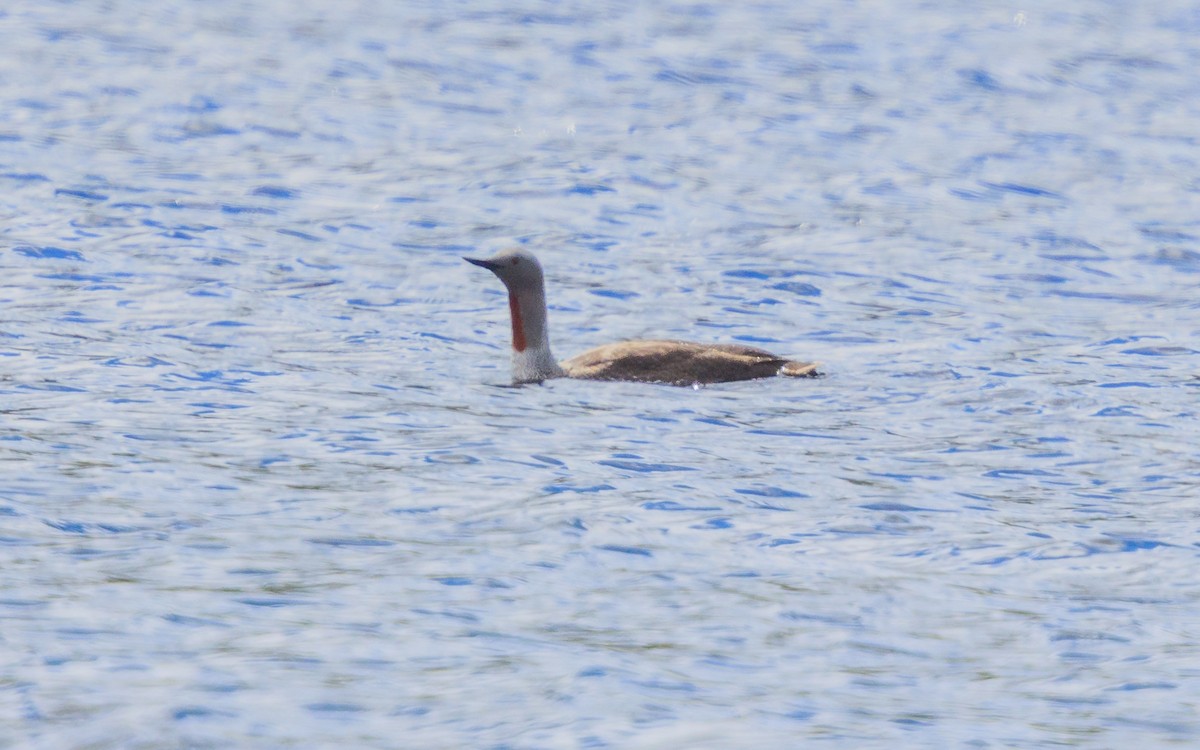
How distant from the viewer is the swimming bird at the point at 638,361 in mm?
13656

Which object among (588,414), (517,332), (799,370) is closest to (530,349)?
(517,332)

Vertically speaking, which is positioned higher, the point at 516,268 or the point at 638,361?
the point at 516,268

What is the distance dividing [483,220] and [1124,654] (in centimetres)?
1220

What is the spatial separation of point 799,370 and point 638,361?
110cm

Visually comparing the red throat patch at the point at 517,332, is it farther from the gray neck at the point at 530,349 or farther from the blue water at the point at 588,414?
the blue water at the point at 588,414

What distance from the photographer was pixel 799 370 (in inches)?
540

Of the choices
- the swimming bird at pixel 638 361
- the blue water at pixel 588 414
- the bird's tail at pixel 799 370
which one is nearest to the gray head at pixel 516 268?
the swimming bird at pixel 638 361

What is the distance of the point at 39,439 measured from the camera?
11.4 meters

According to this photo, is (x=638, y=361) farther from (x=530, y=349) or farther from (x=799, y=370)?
(x=799, y=370)

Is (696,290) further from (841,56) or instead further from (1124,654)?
(841,56)

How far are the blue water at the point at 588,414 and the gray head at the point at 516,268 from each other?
0.63 metres

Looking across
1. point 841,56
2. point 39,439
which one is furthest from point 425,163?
point 39,439

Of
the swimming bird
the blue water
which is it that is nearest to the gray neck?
the swimming bird

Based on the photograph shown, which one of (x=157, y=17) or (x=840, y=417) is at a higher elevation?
(x=157, y=17)
